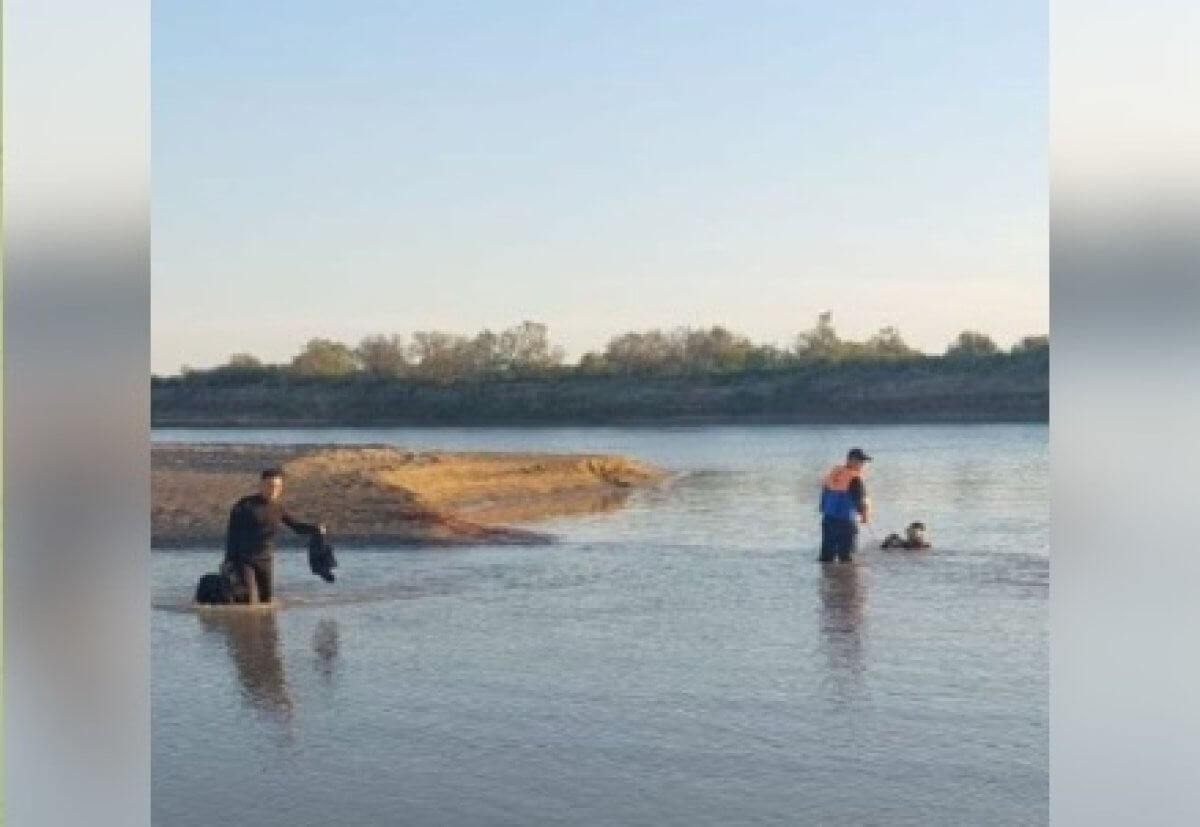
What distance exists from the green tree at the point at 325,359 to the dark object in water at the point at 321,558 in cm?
48

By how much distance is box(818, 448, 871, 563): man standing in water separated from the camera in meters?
4.04

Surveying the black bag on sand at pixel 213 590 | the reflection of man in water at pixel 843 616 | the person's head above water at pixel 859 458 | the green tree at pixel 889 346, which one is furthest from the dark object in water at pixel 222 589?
the green tree at pixel 889 346

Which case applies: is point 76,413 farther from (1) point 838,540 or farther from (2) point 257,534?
(1) point 838,540

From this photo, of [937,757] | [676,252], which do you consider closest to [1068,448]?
[937,757]

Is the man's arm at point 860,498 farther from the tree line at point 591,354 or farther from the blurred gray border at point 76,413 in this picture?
the blurred gray border at point 76,413

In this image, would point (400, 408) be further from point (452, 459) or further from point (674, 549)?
point (674, 549)

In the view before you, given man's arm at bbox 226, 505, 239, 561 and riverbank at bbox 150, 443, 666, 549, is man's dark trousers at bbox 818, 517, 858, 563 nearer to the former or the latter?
riverbank at bbox 150, 443, 666, 549

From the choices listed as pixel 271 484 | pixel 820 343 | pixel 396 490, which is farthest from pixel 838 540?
pixel 271 484

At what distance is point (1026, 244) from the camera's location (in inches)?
155

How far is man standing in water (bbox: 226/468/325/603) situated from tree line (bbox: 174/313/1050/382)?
380 millimetres

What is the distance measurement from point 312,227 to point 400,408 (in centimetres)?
57

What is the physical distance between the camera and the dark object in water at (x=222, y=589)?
4.39m

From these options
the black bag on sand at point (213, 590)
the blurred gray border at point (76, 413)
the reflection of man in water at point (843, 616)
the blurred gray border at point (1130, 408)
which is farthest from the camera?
the black bag on sand at point (213, 590)

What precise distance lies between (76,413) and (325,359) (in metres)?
0.71
